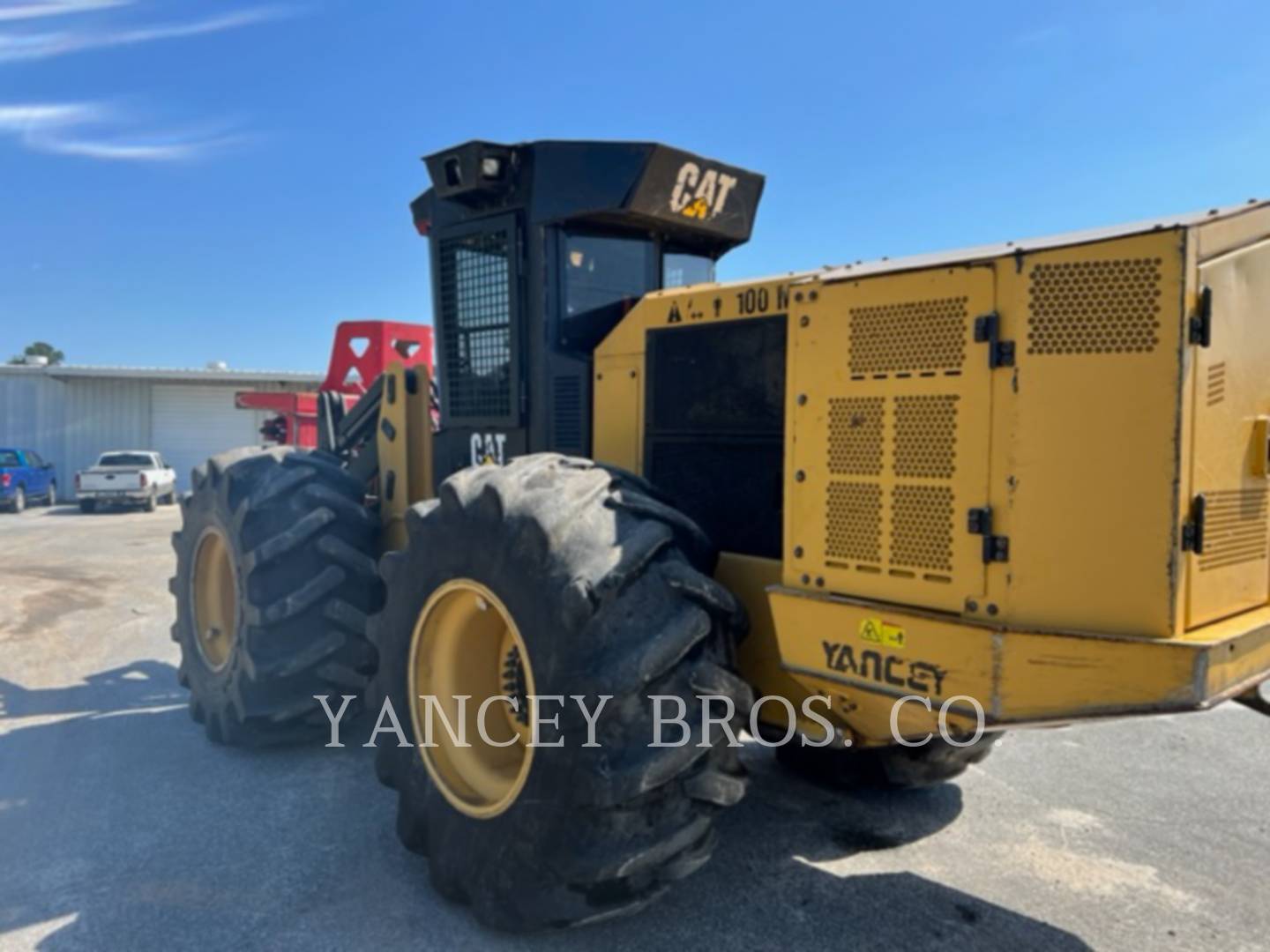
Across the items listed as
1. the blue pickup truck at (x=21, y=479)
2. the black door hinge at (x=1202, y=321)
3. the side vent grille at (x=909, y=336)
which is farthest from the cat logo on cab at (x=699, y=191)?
the blue pickup truck at (x=21, y=479)

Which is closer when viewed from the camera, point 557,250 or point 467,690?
point 467,690

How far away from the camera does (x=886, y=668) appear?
301 centimetres

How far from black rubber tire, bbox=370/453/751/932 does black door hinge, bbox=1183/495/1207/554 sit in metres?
1.32

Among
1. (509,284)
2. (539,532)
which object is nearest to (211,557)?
A: (509,284)

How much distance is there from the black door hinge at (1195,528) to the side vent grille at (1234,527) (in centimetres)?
7

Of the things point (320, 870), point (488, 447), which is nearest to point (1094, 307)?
point (488, 447)

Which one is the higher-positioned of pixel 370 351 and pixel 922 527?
pixel 370 351

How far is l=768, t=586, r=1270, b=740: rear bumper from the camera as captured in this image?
256cm

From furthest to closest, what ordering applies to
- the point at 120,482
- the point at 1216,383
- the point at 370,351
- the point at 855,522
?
the point at 120,482 → the point at 370,351 → the point at 855,522 → the point at 1216,383

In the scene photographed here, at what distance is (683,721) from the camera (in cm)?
303

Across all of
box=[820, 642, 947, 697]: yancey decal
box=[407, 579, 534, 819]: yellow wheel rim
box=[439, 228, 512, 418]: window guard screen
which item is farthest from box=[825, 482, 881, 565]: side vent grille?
box=[439, 228, 512, 418]: window guard screen

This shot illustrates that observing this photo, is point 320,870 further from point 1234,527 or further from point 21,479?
point 21,479

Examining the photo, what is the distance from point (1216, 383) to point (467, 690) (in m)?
2.80

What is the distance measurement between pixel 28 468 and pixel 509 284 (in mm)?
26291
